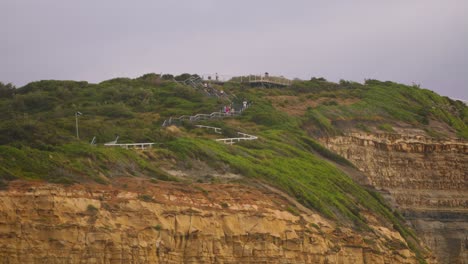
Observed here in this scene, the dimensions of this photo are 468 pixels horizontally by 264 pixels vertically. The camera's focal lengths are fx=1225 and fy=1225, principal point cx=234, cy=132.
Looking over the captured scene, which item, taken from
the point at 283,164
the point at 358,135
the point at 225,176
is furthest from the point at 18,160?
the point at 358,135

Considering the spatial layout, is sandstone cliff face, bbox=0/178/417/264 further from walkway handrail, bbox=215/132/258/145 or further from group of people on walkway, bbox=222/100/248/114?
group of people on walkway, bbox=222/100/248/114

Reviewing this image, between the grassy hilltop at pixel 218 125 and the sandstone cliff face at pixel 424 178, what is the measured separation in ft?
6.20

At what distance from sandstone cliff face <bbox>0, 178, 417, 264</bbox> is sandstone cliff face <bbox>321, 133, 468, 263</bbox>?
1913cm

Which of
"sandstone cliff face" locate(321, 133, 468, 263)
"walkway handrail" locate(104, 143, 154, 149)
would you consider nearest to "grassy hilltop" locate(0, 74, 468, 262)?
"walkway handrail" locate(104, 143, 154, 149)

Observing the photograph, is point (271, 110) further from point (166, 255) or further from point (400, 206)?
point (166, 255)

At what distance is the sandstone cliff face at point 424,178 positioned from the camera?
249 feet

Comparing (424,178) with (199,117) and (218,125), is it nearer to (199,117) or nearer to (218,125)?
(199,117)

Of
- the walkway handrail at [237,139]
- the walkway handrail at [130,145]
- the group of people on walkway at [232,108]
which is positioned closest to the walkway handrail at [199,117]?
the group of people on walkway at [232,108]

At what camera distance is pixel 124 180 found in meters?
48.7

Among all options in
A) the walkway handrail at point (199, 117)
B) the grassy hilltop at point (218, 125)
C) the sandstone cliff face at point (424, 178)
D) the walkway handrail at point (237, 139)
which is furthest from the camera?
the sandstone cliff face at point (424, 178)

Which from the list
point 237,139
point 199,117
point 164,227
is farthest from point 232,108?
point 164,227

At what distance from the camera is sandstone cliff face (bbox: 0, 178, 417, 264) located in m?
42.3

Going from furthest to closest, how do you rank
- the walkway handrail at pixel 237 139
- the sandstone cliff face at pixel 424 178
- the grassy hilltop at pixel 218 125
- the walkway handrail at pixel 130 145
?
the sandstone cliff face at pixel 424 178, the walkway handrail at pixel 237 139, the walkway handrail at pixel 130 145, the grassy hilltop at pixel 218 125

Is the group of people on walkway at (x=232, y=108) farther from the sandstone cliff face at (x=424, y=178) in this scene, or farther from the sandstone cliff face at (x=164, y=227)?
the sandstone cliff face at (x=164, y=227)
